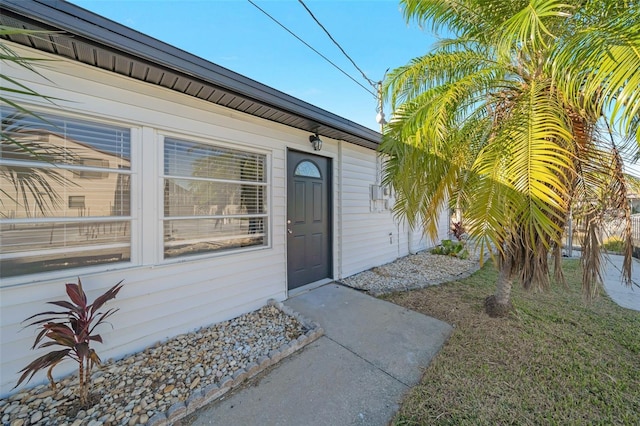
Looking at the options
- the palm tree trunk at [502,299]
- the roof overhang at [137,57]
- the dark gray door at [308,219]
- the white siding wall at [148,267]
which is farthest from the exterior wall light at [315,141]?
the palm tree trunk at [502,299]

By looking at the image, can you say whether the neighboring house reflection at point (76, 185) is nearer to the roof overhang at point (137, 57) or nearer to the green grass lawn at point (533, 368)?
the roof overhang at point (137, 57)

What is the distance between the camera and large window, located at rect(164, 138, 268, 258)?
2.89m

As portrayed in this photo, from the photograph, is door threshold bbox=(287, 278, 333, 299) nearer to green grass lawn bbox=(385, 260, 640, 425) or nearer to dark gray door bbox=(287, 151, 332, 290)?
dark gray door bbox=(287, 151, 332, 290)

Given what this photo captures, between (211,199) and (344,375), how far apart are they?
2.48m

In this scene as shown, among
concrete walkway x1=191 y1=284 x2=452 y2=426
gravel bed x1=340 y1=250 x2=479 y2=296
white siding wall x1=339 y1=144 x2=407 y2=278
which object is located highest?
white siding wall x1=339 y1=144 x2=407 y2=278

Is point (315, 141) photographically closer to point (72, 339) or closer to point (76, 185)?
point (76, 185)

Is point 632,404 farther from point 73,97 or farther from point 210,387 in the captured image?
point 73,97

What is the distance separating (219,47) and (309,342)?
17.1 feet

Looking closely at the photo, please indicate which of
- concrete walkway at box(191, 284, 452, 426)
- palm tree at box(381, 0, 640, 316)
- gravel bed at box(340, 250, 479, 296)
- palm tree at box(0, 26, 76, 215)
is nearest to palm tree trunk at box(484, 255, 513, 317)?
palm tree at box(381, 0, 640, 316)

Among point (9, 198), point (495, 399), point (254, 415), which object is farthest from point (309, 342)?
point (9, 198)

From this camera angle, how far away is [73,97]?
7.27 feet

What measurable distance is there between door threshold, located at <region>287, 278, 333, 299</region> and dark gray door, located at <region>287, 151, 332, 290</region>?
0.20ft

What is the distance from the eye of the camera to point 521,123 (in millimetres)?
2295

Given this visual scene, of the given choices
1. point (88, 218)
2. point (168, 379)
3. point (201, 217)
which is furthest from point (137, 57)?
point (168, 379)
